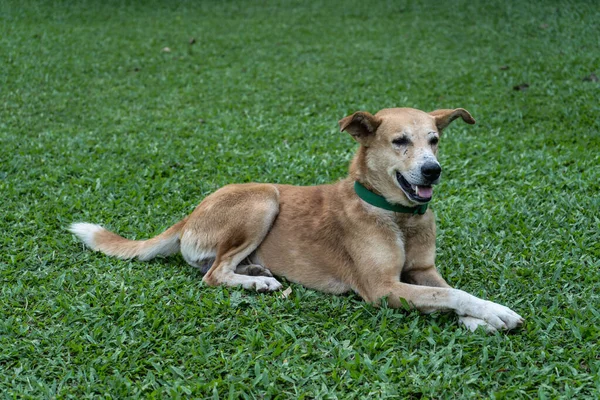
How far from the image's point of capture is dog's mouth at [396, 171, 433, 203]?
436cm

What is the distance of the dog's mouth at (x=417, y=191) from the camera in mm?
4359

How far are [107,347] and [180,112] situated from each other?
20.4 feet

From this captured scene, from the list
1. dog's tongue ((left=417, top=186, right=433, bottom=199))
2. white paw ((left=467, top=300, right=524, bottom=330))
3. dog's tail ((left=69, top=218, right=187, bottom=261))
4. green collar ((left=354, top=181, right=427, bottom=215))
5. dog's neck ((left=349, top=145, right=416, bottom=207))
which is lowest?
dog's tail ((left=69, top=218, right=187, bottom=261))

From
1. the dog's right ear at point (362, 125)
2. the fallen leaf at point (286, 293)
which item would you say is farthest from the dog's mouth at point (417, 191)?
the fallen leaf at point (286, 293)

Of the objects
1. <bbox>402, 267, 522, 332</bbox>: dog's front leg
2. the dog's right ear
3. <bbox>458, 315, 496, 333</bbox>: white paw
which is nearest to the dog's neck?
the dog's right ear

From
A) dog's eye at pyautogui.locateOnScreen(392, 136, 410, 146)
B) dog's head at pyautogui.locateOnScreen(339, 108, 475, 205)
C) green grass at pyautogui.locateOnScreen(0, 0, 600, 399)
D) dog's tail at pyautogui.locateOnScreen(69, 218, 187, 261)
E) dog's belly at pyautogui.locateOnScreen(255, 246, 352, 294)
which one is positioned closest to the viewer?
green grass at pyautogui.locateOnScreen(0, 0, 600, 399)

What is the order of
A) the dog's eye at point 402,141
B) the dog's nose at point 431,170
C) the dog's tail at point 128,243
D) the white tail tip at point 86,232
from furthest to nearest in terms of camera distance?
the white tail tip at point 86,232 → the dog's tail at point 128,243 → the dog's eye at point 402,141 → the dog's nose at point 431,170

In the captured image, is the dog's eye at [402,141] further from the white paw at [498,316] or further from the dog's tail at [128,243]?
the dog's tail at [128,243]

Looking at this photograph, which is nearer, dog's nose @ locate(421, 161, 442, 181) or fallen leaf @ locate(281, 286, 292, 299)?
dog's nose @ locate(421, 161, 442, 181)

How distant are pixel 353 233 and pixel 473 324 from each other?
3.64 feet

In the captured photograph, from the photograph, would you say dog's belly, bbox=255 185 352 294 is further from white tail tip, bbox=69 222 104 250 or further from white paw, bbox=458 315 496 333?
white tail tip, bbox=69 222 104 250

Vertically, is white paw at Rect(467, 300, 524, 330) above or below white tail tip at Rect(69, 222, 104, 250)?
above

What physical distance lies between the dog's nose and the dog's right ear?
23.0 inches

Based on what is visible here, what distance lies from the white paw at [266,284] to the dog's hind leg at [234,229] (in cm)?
12
